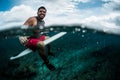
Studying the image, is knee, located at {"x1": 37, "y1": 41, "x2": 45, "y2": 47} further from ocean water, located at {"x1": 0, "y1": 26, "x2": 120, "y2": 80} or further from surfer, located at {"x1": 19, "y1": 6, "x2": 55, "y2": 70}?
ocean water, located at {"x1": 0, "y1": 26, "x2": 120, "y2": 80}

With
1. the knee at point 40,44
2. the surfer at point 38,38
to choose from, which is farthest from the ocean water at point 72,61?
the knee at point 40,44

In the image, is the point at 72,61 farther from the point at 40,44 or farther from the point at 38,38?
the point at 40,44

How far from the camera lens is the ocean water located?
14734mm

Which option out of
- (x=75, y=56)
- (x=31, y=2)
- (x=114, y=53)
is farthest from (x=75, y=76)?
(x=31, y=2)

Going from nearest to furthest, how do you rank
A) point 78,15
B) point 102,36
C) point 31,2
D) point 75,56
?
point 31,2, point 78,15, point 102,36, point 75,56

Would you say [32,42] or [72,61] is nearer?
[32,42]

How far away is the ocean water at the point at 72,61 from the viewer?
14734 millimetres

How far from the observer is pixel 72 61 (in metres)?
15.9

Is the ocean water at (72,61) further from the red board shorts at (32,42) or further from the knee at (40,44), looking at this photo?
the knee at (40,44)

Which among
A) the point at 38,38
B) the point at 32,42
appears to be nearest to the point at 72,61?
the point at 38,38

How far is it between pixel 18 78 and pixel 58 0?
6215 millimetres

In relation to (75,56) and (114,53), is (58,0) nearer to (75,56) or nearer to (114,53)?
(75,56)

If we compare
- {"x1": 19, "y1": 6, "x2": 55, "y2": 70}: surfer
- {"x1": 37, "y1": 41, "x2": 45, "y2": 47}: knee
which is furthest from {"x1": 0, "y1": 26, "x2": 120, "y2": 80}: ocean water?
{"x1": 37, "y1": 41, "x2": 45, "y2": 47}: knee

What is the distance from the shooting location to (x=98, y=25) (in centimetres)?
1129
